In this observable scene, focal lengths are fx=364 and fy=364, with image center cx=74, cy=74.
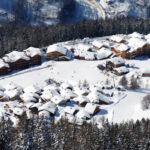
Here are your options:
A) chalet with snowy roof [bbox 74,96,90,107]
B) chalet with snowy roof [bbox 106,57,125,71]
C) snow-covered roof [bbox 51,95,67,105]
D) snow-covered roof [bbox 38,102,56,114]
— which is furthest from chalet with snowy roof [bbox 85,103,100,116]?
chalet with snowy roof [bbox 106,57,125,71]

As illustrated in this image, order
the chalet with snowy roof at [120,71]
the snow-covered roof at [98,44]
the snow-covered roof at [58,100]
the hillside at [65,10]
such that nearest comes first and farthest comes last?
the snow-covered roof at [58,100]
the chalet with snowy roof at [120,71]
the snow-covered roof at [98,44]
the hillside at [65,10]

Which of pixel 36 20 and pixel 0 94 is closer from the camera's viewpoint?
pixel 0 94

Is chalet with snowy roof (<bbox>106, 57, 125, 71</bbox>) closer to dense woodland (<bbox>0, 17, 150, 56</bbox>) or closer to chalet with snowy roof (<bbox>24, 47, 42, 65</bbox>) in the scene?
chalet with snowy roof (<bbox>24, 47, 42, 65</bbox>)

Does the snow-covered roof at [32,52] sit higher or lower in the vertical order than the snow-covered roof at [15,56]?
higher

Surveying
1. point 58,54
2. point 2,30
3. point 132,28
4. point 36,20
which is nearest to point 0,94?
point 58,54

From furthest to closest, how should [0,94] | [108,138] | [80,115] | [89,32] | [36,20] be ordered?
[36,20] < [89,32] < [0,94] < [80,115] < [108,138]

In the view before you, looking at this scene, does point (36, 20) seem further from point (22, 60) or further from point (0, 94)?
point (0, 94)

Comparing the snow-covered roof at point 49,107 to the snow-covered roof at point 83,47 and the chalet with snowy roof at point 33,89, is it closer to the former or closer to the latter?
the chalet with snowy roof at point 33,89

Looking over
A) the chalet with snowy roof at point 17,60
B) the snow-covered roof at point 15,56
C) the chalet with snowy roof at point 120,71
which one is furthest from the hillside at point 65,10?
the chalet with snowy roof at point 120,71
